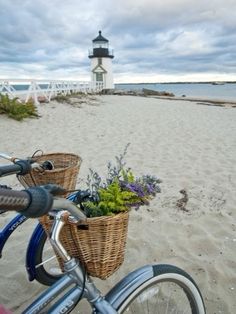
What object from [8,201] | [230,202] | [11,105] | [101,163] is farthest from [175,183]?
[11,105]

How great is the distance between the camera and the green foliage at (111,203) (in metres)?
1.43

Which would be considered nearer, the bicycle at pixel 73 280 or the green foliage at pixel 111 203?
the bicycle at pixel 73 280

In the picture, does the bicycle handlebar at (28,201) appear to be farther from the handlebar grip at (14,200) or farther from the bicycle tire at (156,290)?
the bicycle tire at (156,290)

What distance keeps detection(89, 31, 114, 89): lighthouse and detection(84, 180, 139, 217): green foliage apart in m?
31.0

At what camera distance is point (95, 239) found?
132 centimetres

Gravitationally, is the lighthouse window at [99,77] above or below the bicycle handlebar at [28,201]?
below

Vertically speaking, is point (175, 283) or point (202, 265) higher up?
point (175, 283)

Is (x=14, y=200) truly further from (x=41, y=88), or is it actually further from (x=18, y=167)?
(x=41, y=88)

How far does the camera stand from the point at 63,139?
7938mm

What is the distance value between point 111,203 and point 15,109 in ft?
29.6

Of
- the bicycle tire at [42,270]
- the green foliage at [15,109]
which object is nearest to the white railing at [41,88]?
the green foliage at [15,109]

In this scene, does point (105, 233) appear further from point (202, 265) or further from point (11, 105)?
point (11, 105)

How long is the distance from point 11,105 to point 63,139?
2.94 meters

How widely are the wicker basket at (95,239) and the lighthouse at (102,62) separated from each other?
102ft
